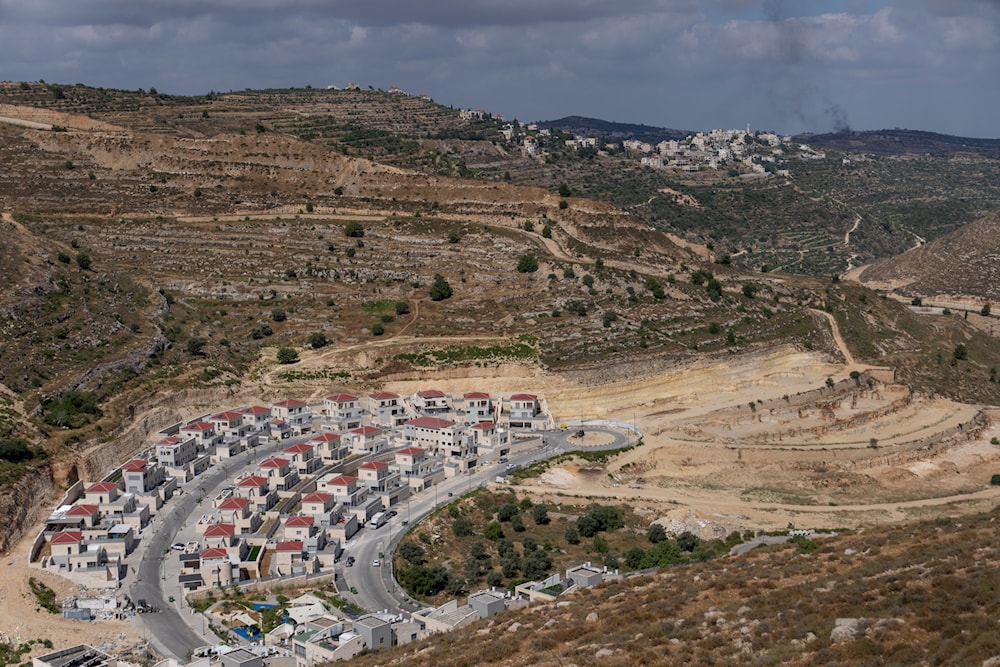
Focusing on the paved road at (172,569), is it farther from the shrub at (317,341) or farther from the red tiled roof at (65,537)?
the shrub at (317,341)

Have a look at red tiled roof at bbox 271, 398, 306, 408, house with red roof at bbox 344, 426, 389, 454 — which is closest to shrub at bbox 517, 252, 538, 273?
red tiled roof at bbox 271, 398, 306, 408

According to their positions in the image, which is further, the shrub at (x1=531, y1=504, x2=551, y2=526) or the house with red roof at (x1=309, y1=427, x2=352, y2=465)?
the house with red roof at (x1=309, y1=427, x2=352, y2=465)

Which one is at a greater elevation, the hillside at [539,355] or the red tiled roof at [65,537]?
the hillside at [539,355]

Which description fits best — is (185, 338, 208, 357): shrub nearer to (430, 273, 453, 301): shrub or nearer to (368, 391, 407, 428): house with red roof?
(368, 391, 407, 428): house with red roof

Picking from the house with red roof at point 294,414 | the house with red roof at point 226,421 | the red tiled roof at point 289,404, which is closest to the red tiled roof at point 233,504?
the house with red roof at point 226,421

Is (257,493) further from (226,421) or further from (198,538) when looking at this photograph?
(226,421)
